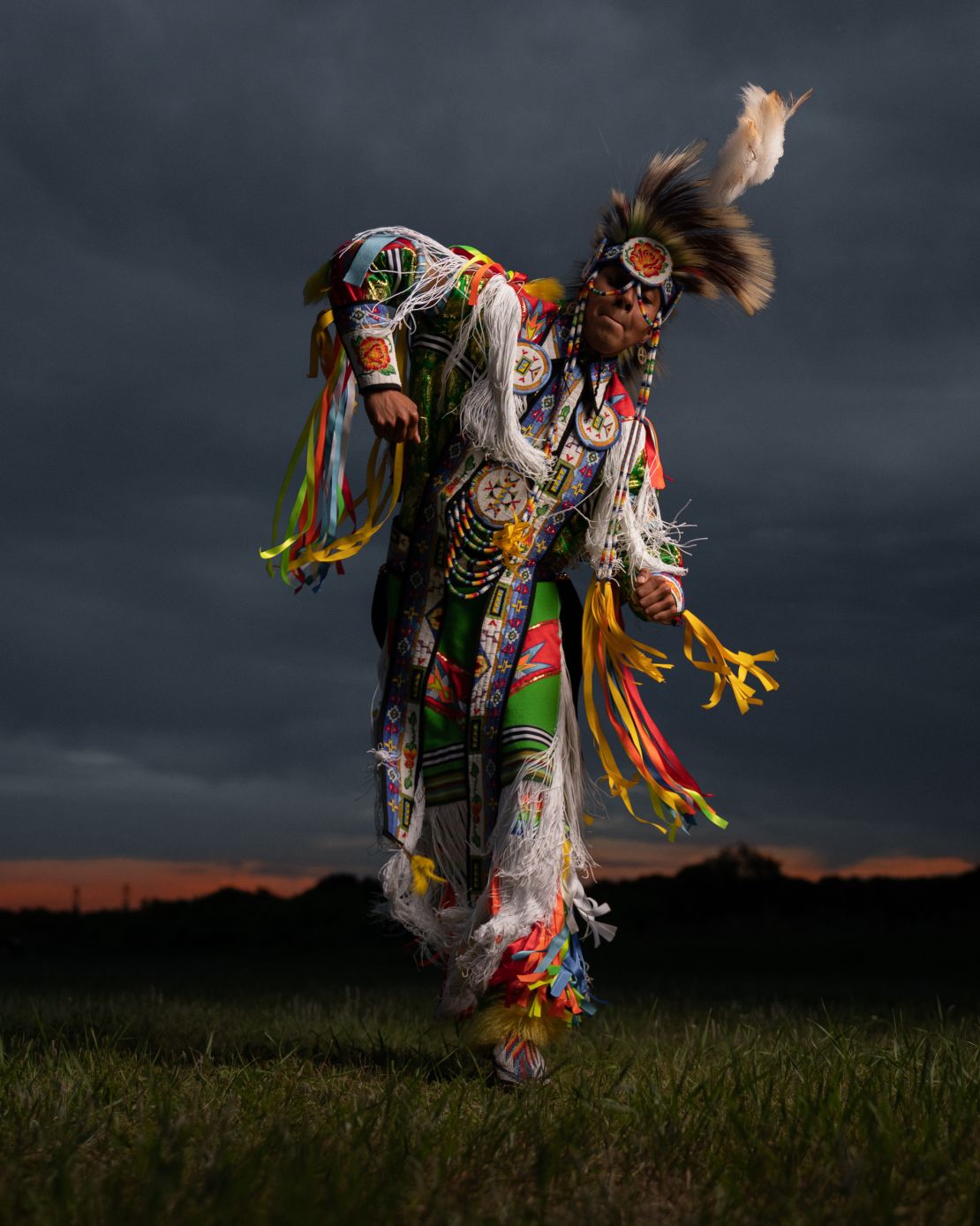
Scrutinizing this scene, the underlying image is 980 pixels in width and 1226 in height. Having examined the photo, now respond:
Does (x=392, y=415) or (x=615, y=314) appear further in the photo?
(x=615, y=314)

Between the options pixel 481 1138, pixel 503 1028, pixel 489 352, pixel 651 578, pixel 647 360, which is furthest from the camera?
pixel 651 578

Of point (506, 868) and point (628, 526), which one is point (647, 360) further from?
point (506, 868)

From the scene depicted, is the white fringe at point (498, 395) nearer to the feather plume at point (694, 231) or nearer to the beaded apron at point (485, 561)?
the beaded apron at point (485, 561)

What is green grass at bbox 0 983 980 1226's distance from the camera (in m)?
1.99

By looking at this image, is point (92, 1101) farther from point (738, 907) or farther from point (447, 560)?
point (738, 907)

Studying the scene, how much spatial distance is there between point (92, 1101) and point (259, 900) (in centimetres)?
832

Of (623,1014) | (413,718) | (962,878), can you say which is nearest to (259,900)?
(962,878)

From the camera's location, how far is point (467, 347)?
3410 millimetres

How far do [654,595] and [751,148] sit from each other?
1.20m

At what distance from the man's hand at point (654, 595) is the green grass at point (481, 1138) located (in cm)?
117

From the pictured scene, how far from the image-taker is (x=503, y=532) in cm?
333

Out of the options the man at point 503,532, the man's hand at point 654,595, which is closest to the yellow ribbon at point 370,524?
the man at point 503,532

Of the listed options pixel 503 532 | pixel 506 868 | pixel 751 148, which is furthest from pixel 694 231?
pixel 506 868

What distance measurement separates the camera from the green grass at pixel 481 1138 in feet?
6.52
